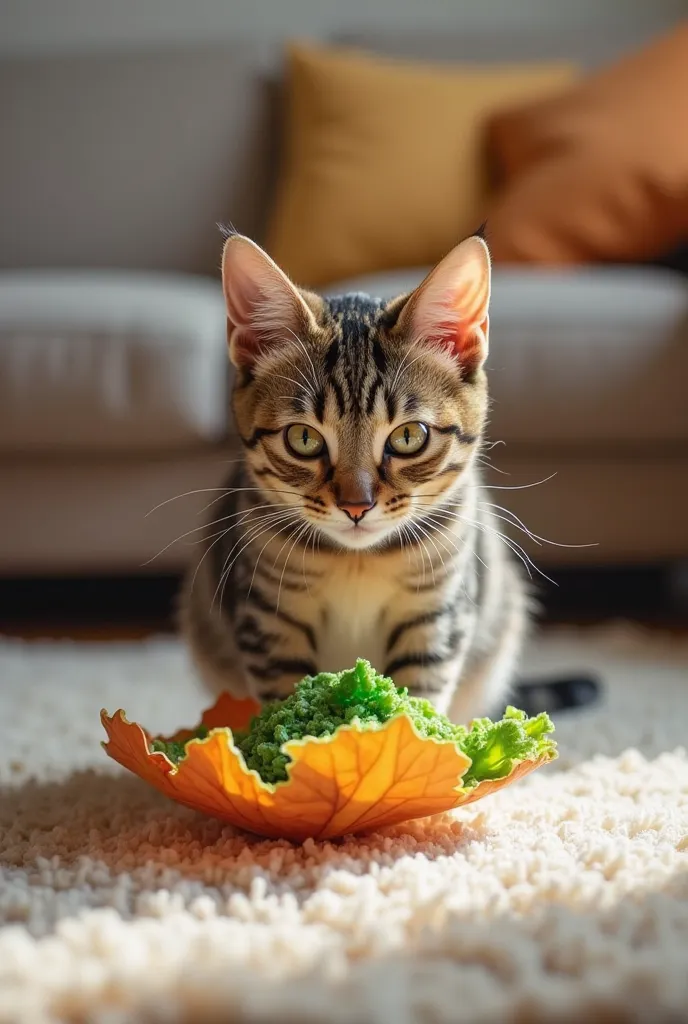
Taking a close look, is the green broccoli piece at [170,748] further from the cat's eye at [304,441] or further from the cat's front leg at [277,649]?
the cat's eye at [304,441]

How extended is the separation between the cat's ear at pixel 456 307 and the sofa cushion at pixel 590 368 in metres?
0.67

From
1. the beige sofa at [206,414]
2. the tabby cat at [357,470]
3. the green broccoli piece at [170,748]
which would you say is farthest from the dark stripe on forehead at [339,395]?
the beige sofa at [206,414]

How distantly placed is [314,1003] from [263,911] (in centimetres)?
17

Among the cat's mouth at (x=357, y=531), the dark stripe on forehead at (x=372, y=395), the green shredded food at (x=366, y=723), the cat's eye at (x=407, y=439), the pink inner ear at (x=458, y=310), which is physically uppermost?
the pink inner ear at (x=458, y=310)

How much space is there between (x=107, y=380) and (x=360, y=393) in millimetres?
921

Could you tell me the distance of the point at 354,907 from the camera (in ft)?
2.44

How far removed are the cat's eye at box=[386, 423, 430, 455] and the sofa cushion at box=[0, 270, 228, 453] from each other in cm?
87

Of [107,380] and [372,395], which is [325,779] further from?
[107,380]

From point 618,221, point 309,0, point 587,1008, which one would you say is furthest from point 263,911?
point 309,0

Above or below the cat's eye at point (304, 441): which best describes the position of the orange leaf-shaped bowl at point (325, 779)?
below

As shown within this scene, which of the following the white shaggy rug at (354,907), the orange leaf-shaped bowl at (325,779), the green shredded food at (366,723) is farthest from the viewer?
the green shredded food at (366,723)

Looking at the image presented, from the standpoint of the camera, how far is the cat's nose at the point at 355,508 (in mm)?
992

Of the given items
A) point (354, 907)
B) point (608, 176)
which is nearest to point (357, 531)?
point (354, 907)

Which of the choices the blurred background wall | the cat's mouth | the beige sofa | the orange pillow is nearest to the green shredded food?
the cat's mouth
